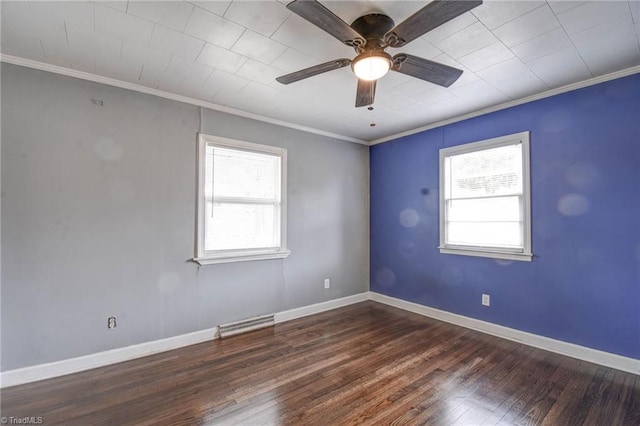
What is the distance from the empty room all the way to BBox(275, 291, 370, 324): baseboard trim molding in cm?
5

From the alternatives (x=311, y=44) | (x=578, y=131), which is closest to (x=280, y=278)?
(x=311, y=44)

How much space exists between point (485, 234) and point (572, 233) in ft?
2.69

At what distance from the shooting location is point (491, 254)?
347cm

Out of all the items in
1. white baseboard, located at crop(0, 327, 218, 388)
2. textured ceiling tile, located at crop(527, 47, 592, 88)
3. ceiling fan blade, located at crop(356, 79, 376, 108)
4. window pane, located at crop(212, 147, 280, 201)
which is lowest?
white baseboard, located at crop(0, 327, 218, 388)

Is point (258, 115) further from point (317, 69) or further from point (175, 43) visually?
point (317, 69)

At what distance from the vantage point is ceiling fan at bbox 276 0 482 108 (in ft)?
4.94

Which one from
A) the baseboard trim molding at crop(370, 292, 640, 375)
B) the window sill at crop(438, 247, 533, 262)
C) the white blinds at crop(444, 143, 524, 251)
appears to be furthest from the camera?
the white blinds at crop(444, 143, 524, 251)

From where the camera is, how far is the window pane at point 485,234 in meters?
3.32

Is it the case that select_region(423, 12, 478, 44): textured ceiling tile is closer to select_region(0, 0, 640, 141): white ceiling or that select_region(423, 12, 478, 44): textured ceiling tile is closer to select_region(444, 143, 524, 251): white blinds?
select_region(0, 0, 640, 141): white ceiling

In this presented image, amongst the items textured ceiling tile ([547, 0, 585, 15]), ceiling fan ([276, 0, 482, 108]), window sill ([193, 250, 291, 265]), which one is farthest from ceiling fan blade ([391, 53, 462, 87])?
window sill ([193, 250, 291, 265])

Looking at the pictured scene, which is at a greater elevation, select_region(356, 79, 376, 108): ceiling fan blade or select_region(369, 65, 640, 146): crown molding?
select_region(369, 65, 640, 146): crown molding

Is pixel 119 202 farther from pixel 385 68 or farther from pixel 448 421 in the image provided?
pixel 448 421

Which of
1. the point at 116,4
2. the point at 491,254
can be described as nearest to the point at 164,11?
the point at 116,4

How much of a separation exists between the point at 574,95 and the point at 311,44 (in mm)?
2649
